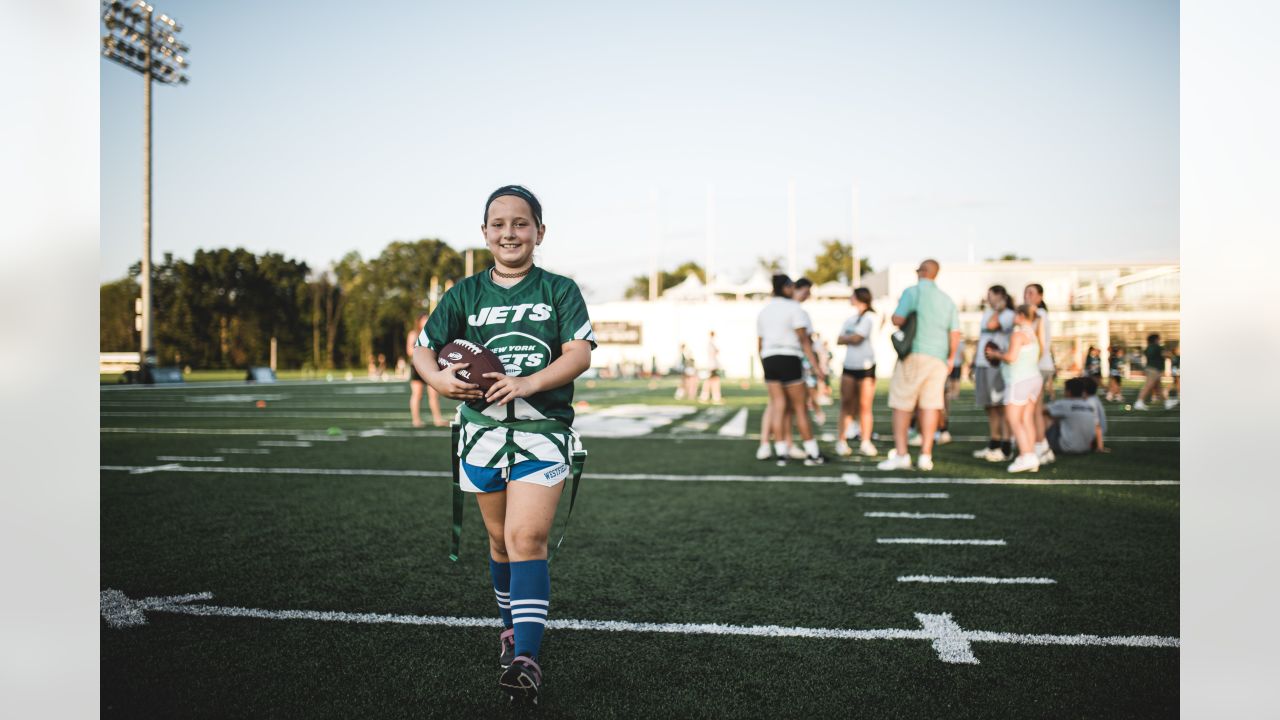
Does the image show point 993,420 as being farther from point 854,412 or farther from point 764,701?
point 764,701

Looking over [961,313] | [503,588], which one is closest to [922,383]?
[503,588]

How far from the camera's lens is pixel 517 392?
108 inches

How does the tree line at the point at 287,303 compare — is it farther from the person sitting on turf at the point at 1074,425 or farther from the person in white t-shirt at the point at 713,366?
the person sitting on turf at the point at 1074,425

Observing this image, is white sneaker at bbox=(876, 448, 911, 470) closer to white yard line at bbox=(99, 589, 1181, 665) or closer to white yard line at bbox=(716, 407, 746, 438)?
white yard line at bbox=(716, 407, 746, 438)

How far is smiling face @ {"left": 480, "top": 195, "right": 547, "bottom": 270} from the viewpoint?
2.97m

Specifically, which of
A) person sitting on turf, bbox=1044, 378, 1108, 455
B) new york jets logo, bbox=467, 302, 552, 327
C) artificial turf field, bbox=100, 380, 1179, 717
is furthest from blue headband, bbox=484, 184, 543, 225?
person sitting on turf, bbox=1044, 378, 1108, 455

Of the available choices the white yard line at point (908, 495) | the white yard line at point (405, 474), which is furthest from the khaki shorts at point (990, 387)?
the white yard line at point (405, 474)

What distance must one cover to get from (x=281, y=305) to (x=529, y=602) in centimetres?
7070

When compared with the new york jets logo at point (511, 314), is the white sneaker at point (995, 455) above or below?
below

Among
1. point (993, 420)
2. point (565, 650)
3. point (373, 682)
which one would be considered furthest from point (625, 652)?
point (993, 420)

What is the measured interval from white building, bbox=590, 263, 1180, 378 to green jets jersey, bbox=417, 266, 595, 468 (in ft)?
137

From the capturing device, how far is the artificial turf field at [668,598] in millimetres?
2779

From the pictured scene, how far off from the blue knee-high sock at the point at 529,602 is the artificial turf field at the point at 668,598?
0.20m
